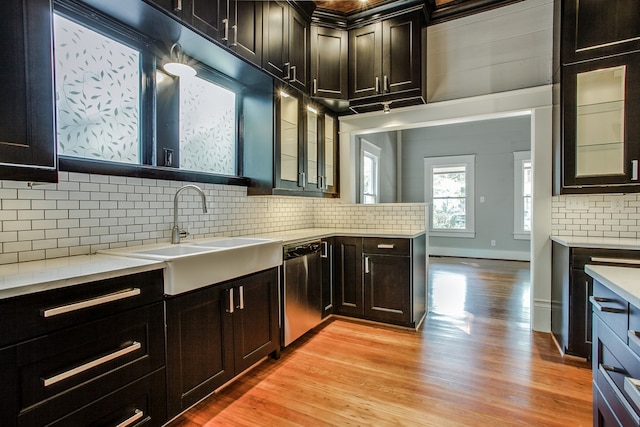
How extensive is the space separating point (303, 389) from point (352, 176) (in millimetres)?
2403

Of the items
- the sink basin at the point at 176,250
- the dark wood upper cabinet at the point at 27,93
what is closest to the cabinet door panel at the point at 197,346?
the sink basin at the point at 176,250

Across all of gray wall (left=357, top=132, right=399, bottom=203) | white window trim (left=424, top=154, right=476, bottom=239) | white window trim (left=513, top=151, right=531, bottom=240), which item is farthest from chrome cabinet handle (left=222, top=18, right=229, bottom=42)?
white window trim (left=513, top=151, right=531, bottom=240)

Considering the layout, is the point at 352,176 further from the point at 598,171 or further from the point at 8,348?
the point at 8,348

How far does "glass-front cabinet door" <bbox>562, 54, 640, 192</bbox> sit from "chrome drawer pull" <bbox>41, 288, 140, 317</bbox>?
3.09 m

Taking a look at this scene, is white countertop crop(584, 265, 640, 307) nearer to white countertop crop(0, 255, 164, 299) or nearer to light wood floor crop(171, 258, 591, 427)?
light wood floor crop(171, 258, 591, 427)

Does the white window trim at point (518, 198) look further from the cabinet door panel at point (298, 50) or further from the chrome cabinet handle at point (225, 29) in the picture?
the chrome cabinet handle at point (225, 29)

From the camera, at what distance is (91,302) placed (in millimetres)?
1227

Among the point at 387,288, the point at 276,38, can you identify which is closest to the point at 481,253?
the point at 387,288

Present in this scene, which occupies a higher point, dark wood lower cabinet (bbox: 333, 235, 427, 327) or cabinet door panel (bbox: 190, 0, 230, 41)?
cabinet door panel (bbox: 190, 0, 230, 41)

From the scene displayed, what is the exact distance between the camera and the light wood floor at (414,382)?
177 centimetres

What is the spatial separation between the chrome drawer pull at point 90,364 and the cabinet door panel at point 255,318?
0.65m

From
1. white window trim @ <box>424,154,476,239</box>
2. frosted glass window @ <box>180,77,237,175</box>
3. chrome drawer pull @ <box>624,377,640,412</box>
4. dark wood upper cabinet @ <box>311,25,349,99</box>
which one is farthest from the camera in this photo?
white window trim @ <box>424,154,476,239</box>

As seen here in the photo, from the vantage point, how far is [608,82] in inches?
95.3

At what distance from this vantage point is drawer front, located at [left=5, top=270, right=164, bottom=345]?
1.07 m
